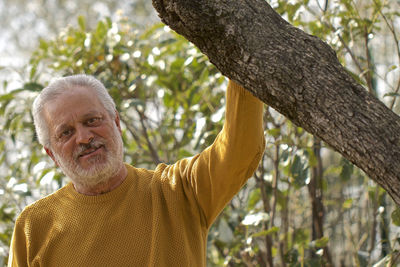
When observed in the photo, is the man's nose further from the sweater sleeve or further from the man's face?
the sweater sleeve

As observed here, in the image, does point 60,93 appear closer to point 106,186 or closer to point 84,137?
point 84,137

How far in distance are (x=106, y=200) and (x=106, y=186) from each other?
0.05 meters

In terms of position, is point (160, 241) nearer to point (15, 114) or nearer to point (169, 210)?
point (169, 210)

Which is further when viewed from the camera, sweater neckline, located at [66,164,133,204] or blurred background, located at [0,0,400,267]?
blurred background, located at [0,0,400,267]

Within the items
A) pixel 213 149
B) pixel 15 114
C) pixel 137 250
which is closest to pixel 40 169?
pixel 15 114

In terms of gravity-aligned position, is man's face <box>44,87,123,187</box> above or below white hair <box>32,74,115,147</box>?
below

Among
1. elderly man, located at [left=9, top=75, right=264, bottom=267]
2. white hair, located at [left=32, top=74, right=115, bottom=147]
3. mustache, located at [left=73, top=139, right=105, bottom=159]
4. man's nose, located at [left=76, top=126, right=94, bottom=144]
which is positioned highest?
white hair, located at [left=32, top=74, right=115, bottom=147]

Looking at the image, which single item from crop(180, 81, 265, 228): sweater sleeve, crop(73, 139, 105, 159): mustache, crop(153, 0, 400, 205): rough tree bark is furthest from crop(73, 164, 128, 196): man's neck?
crop(153, 0, 400, 205): rough tree bark

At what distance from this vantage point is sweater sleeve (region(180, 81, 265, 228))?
1.51 metres

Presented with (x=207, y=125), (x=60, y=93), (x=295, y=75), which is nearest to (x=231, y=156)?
(x=295, y=75)

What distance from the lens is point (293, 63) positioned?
128 cm

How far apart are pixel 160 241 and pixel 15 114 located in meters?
1.61

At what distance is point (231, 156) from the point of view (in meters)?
1.55

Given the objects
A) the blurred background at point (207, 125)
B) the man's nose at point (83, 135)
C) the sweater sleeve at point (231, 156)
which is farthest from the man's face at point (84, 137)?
the blurred background at point (207, 125)
